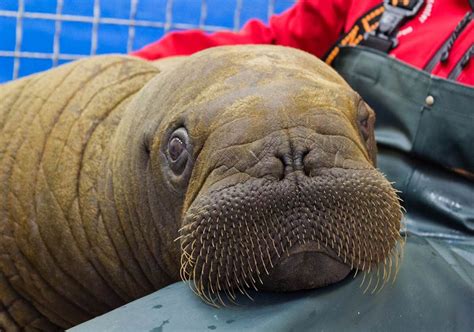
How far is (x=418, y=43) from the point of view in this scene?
3.52 metres

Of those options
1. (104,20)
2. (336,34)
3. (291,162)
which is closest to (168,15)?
(104,20)

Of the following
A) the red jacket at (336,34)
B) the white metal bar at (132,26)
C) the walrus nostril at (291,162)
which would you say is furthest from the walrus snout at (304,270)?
the white metal bar at (132,26)

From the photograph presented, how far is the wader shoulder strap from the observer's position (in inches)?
143

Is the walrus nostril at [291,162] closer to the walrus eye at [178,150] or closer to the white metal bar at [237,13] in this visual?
the walrus eye at [178,150]

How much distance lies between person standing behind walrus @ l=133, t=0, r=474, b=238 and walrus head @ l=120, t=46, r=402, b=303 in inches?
31.6

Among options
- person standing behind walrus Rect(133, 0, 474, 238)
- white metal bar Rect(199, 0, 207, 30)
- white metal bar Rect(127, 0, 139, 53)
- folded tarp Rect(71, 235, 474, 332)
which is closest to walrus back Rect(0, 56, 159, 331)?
folded tarp Rect(71, 235, 474, 332)

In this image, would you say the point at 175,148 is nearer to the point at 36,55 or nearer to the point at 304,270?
the point at 304,270

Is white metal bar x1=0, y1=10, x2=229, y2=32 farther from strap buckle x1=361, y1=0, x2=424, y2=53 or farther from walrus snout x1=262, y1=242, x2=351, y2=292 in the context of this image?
walrus snout x1=262, y1=242, x2=351, y2=292

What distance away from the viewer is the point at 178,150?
2.53m

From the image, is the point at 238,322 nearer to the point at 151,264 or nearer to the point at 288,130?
the point at 288,130

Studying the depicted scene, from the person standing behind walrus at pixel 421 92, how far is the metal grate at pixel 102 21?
5.86 feet

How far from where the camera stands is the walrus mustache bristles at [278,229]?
2.11 meters

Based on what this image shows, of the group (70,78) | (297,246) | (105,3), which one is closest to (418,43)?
(70,78)

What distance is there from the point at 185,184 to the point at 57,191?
2.72 ft
